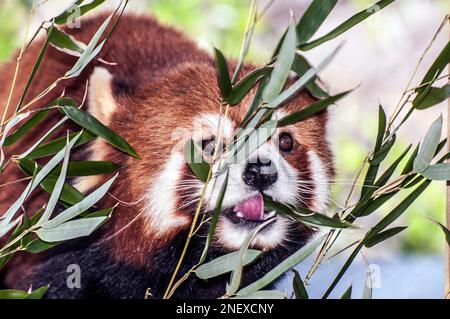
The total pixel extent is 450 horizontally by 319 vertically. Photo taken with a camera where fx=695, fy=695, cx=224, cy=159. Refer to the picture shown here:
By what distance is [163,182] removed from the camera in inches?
70.0

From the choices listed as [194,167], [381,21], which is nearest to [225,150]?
[194,167]

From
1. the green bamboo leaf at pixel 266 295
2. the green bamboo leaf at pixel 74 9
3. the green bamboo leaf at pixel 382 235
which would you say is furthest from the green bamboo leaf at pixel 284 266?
the green bamboo leaf at pixel 74 9

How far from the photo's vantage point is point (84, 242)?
1923 millimetres

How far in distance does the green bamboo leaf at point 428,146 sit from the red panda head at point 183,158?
1.11 feet

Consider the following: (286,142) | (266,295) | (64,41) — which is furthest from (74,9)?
(266,295)

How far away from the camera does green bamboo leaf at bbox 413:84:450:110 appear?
4.83 ft

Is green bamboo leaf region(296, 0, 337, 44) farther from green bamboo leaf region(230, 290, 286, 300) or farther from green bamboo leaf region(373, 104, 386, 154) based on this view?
green bamboo leaf region(230, 290, 286, 300)

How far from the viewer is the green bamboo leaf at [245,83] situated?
4.51 feet

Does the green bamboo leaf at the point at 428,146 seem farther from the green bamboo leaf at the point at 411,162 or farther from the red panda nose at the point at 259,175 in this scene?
the red panda nose at the point at 259,175

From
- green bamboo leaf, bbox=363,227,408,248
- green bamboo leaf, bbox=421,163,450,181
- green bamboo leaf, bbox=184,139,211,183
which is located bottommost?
green bamboo leaf, bbox=363,227,408,248

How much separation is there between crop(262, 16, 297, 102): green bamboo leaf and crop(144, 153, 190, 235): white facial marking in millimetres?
438

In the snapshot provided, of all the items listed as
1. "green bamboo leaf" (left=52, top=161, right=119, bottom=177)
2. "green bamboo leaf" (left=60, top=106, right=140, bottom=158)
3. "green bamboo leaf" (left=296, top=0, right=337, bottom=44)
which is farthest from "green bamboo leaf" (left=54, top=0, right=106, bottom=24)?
"green bamboo leaf" (left=296, top=0, right=337, bottom=44)

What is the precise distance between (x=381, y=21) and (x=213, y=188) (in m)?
1.15

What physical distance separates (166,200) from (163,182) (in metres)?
0.05
